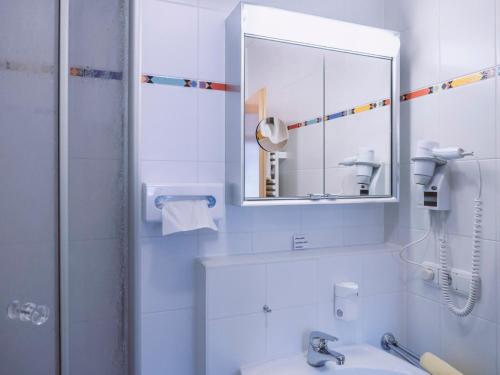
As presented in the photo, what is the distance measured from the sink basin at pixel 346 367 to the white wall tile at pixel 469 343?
0.18m

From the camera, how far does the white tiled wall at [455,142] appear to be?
1.22 metres

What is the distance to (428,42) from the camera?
147cm

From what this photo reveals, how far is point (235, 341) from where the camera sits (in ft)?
4.17

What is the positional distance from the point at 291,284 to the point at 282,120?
0.62m

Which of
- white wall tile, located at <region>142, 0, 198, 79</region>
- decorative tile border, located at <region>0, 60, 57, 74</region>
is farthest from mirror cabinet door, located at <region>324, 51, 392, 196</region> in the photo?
decorative tile border, located at <region>0, 60, 57, 74</region>

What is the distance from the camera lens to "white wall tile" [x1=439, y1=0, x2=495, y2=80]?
1230 millimetres

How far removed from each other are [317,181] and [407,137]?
490mm

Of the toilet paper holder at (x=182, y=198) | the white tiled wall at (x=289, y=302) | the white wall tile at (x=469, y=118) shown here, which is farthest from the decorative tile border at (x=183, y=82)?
the white wall tile at (x=469, y=118)

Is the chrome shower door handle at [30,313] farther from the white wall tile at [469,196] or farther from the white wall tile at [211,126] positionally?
the white wall tile at [469,196]

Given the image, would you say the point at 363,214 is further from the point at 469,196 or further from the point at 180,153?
the point at 180,153

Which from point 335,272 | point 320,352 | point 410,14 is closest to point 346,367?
point 320,352

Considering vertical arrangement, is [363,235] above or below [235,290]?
above

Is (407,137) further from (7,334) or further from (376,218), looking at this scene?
(7,334)

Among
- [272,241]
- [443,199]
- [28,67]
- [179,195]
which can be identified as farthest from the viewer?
[272,241]
